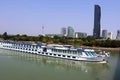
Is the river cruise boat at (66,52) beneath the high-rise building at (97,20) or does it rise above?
beneath

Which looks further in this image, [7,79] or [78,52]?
[78,52]

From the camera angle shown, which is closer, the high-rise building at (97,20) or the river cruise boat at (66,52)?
the river cruise boat at (66,52)

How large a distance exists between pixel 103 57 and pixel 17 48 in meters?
14.4

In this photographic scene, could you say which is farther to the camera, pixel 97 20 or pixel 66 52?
pixel 97 20

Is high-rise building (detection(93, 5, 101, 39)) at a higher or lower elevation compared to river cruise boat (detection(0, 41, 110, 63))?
higher

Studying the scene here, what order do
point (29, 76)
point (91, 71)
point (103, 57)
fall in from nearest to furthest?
point (29, 76) → point (91, 71) → point (103, 57)

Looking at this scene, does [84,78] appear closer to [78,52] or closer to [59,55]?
[78,52]

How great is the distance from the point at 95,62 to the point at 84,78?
8.06 meters

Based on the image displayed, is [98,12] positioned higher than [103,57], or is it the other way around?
[98,12]

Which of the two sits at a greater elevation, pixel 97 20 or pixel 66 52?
pixel 97 20

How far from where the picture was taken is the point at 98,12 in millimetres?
100125

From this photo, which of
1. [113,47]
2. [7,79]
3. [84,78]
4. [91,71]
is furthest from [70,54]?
[113,47]

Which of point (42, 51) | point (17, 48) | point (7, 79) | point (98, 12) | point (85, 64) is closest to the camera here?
point (7, 79)

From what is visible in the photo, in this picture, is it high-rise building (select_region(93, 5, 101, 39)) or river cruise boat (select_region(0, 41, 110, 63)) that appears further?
high-rise building (select_region(93, 5, 101, 39))
